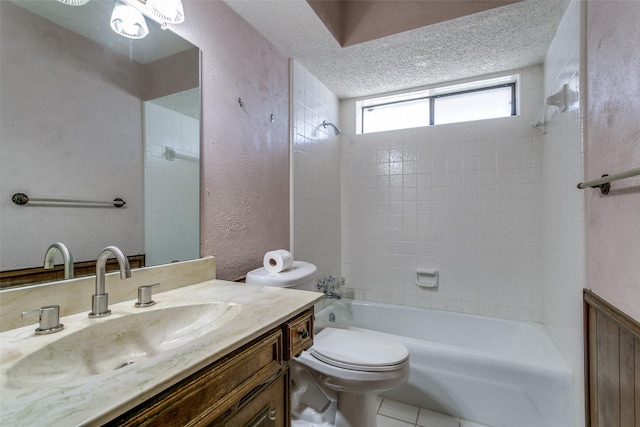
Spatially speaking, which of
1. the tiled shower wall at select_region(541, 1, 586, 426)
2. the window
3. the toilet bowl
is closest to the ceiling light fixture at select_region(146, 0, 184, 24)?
the toilet bowl

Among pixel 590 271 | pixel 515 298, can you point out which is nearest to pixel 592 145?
pixel 590 271

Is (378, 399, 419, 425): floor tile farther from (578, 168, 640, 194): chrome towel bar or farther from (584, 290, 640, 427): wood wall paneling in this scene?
(578, 168, 640, 194): chrome towel bar

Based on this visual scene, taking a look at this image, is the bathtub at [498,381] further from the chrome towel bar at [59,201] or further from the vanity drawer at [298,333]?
the chrome towel bar at [59,201]

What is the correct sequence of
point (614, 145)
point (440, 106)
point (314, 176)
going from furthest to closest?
point (440, 106) < point (314, 176) < point (614, 145)

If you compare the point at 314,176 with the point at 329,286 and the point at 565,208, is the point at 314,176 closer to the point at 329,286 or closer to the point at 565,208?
the point at 329,286

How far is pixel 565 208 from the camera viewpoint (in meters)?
1.62

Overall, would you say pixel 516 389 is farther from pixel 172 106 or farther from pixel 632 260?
pixel 172 106

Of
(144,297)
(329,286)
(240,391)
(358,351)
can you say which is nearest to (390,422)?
(358,351)

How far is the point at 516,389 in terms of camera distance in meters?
1.53

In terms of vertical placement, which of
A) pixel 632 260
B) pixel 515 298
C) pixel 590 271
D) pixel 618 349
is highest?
pixel 632 260

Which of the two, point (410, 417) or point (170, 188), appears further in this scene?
point (410, 417)

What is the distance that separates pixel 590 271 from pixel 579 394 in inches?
24.5

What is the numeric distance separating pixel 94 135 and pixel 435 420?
2.11 m

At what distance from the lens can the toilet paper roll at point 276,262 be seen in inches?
56.9
